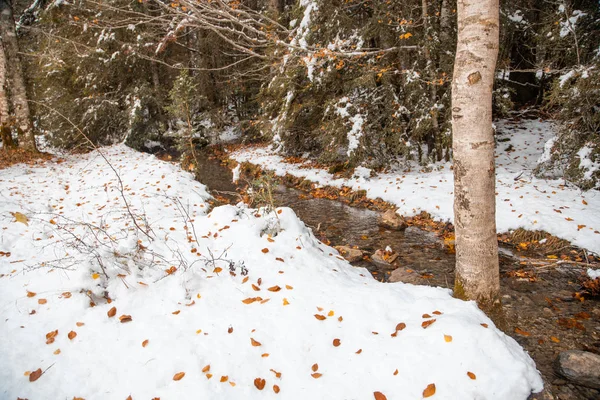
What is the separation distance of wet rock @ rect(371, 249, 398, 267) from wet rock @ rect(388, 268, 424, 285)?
1.18 ft

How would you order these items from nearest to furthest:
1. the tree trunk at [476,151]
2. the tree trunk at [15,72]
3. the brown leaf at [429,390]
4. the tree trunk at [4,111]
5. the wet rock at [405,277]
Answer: the brown leaf at [429,390] → the tree trunk at [476,151] → the wet rock at [405,277] → the tree trunk at [4,111] → the tree trunk at [15,72]

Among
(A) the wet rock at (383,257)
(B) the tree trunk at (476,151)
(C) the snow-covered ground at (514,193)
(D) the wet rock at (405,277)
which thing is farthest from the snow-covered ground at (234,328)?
(C) the snow-covered ground at (514,193)

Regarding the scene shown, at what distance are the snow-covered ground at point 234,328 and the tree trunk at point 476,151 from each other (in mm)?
397

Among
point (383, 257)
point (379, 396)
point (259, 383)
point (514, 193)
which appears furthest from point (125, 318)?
point (514, 193)

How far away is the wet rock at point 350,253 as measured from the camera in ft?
17.1

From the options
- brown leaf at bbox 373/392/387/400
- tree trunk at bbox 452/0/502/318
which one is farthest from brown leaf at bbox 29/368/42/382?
tree trunk at bbox 452/0/502/318

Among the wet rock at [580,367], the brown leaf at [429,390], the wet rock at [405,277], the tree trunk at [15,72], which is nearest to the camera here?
the brown leaf at [429,390]

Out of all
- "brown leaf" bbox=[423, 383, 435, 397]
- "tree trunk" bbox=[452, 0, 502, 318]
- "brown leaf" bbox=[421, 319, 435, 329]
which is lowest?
"brown leaf" bbox=[423, 383, 435, 397]

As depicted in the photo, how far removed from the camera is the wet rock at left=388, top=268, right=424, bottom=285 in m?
4.46

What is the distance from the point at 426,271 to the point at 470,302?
6.81ft

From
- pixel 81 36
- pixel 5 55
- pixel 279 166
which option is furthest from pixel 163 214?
pixel 81 36

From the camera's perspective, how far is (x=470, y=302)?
9.20ft

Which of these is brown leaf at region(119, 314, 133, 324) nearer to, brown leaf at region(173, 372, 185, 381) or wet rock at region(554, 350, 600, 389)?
brown leaf at region(173, 372, 185, 381)

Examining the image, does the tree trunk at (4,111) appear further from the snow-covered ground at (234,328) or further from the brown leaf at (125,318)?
the brown leaf at (125,318)
